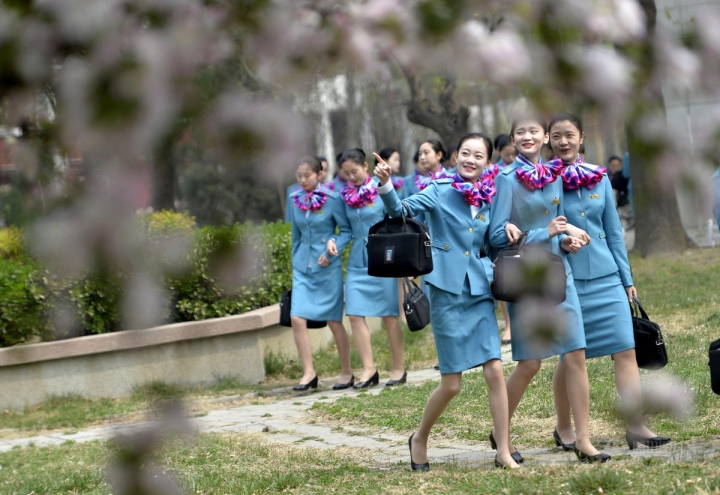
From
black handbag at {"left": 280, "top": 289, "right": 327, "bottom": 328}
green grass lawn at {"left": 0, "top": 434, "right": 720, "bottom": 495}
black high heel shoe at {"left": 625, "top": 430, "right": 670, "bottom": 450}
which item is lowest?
black high heel shoe at {"left": 625, "top": 430, "right": 670, "bottom": 450}

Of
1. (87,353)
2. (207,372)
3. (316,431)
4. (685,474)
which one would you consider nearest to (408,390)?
(316,431)

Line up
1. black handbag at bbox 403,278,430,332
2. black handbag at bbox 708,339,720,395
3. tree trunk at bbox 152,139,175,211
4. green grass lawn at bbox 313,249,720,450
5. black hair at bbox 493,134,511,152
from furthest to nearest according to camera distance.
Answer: black hair at bbox 493,134,511,152 → black handbag at bbox 403,278,430,332 → green grass lawn at bbox 313,249,720,450 → black handbag at bbox 708,339,720,395 → tree trunk at bbox 152,139,175,211

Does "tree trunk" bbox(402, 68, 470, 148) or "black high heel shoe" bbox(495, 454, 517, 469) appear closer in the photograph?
"black high heel shoe" bbox(495, 454, 517, 469)

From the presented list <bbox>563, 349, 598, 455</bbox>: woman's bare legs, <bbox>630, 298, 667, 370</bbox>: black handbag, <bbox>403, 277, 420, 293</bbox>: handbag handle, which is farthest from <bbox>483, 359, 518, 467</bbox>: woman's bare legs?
<bbox>403, 277, 420, 293</bbox>: handbag handle

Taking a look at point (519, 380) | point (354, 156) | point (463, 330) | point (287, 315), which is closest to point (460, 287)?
point (463, 330)

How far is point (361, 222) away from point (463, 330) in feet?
11.6

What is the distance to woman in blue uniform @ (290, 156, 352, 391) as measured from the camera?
8438 mm

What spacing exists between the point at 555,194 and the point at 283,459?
2.12 m

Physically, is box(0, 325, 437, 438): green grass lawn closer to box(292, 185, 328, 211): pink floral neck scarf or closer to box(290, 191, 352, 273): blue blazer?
box(290, 191, 352, 273): blue blazer

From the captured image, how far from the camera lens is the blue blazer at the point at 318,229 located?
333 inches

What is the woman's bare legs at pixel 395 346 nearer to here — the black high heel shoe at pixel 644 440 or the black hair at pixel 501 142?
the black hair at pixel 501 142

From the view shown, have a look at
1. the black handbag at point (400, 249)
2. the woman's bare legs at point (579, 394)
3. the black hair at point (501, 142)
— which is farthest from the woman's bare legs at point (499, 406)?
the black hair at point (501, 142)

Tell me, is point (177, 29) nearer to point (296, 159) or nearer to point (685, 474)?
point (296, 159)

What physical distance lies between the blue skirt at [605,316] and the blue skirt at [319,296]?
3627 millimetres
